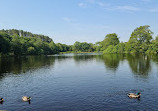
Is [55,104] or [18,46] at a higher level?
[18,46]

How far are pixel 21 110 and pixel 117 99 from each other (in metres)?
20.3

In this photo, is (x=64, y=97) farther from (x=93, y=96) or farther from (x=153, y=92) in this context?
(x=153, y=92)

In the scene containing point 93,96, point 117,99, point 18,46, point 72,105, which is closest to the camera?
point 72,105

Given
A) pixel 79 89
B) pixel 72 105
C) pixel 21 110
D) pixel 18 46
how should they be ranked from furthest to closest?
pixel 18 46 < pixel 79 89 < pixel 72 105 < pixel 21 110

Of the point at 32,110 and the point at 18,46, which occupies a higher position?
the point at 18,46

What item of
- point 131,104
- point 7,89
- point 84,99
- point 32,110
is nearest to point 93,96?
point 84,99

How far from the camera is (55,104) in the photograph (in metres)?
30.4

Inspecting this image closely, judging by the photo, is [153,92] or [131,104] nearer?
[131,104]

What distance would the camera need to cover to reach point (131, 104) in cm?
2981

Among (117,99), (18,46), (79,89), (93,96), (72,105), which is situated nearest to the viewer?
(72,105)

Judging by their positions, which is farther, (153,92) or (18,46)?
(18,46)

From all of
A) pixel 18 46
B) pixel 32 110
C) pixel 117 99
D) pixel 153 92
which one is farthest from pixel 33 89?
pixel 18 46

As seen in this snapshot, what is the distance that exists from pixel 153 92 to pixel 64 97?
901 inches

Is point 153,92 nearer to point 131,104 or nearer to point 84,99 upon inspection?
point 131,104
